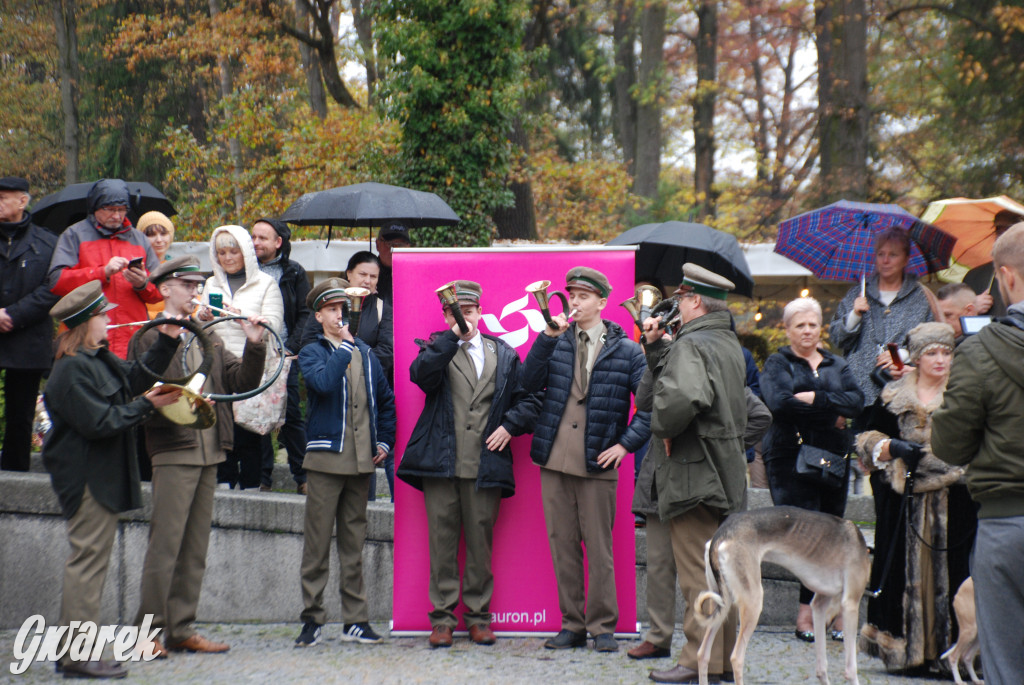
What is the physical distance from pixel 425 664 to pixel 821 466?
8.42 ft

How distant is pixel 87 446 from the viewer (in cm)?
507

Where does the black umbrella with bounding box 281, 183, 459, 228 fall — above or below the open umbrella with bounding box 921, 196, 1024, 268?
above

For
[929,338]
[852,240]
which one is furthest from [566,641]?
[852,240]

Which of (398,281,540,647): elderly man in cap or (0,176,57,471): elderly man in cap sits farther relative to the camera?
(0,176,57,471): elderly man in cap

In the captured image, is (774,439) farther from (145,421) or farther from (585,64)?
(585,64)

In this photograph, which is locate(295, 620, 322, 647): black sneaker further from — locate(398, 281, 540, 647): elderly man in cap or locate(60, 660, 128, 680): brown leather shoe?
locate(60, 660, 128, 680): brown leather shoe

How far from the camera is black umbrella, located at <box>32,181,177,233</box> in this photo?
28.0ft

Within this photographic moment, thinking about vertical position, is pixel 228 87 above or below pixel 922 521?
above

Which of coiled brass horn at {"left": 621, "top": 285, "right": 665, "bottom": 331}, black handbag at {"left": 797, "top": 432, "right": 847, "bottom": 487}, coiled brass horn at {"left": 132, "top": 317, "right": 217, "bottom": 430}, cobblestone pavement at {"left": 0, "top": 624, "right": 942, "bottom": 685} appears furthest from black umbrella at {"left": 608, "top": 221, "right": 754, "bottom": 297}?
coiled brass horn at {"left": 132, "top": 317, "right": 217, "bottom": 430}

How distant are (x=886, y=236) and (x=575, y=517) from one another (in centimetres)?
286

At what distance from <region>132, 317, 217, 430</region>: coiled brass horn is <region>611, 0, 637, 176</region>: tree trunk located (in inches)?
701

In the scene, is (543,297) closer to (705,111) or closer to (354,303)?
(354,303)

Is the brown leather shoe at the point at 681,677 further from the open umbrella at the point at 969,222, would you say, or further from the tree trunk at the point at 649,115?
the tree trunk at the point at 649,115

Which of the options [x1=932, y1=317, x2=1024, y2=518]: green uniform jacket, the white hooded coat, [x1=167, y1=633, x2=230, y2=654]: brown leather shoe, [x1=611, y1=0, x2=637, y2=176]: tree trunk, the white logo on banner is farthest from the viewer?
[x1=611, y1=0, x2=637, y2=176]: tree trunk
